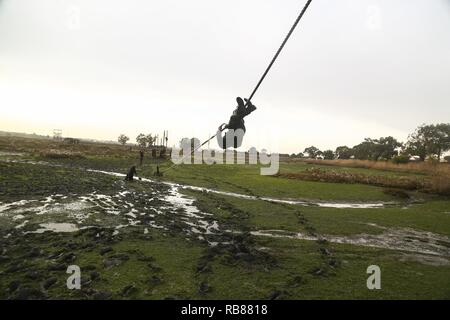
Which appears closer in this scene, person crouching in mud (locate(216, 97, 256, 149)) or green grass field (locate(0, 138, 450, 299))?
green grass field (locate(0, 138, 450, 299))

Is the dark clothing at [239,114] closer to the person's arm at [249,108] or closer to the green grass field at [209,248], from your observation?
the person's arm at [249,108]

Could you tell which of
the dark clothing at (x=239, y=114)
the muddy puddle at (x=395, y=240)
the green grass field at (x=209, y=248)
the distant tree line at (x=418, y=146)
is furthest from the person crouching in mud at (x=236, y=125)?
the distant tree line at (x=418, y=146)

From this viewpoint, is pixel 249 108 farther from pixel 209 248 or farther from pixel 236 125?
pixel 209 248

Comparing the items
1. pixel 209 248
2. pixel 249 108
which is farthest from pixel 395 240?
pixel 249 108

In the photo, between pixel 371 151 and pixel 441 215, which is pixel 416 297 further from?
pixel 371 151

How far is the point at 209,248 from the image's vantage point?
9.34 metres

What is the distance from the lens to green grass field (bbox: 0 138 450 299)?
6.74 m

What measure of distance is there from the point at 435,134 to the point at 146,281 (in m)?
79.9

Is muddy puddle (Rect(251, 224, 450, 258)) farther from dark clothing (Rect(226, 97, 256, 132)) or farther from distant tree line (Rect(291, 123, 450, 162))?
distant tree line (Rect(291, 123, 450, 162))

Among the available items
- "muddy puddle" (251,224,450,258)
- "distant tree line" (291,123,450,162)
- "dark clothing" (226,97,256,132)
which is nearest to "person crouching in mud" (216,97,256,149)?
"dark clothing" (226,97,256,132)

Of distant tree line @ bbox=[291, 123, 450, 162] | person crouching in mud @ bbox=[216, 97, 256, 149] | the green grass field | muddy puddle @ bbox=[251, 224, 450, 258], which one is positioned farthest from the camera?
distant tree line @ bbox=[291, 123, 450, 162]

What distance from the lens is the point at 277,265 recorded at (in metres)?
8.23

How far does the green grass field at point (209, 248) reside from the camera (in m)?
6.74
